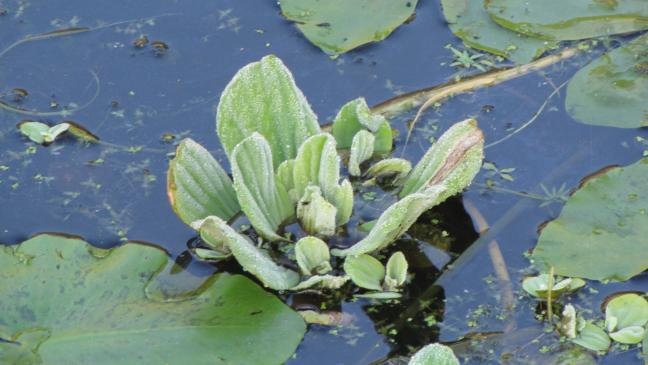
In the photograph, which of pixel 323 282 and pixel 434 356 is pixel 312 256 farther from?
pixel 434 356

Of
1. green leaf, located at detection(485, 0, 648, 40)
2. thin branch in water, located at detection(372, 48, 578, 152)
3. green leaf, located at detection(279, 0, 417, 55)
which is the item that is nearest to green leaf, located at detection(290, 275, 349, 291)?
thin branch in water, located at detection(372, 48, 578, 152)

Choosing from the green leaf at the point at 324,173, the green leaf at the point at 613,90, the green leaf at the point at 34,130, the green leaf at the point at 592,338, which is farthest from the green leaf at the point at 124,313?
the green leaf at the point at 613,90

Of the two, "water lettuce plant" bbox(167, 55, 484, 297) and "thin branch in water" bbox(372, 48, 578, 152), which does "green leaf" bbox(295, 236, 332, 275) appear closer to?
"water lettuce plant" bbox(167, 55, 484, 297)

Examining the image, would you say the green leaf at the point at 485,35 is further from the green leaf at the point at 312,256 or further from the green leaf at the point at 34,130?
the green leaf at the point at 34,130

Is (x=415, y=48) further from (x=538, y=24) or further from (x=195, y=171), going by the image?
(x=195, y=171)

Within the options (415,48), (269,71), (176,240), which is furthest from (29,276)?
(415,48)

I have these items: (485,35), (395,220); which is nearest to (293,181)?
(395,220)

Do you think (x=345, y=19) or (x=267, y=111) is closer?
(x=267, y=111)
